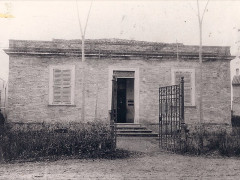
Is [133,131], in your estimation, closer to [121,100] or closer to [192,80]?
[121,100]

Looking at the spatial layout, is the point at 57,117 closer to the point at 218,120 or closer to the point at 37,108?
the point at 37,108

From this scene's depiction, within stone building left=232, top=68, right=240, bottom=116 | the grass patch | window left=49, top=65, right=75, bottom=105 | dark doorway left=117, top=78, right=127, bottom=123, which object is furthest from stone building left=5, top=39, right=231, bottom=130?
stone building left=232, top=68, right=240, bottom=116

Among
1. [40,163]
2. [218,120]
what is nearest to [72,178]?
[40,163]

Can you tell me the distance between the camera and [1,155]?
869cm

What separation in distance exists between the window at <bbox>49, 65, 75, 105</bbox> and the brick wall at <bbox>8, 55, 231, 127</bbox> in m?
0.25

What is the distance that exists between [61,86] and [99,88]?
1945 millimetres

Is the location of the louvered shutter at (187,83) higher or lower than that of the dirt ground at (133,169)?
higher

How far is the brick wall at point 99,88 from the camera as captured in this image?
15.1 m

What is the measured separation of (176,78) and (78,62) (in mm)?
5230

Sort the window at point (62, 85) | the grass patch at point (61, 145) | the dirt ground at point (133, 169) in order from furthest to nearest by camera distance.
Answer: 1. the window at point (62, 85)
2. the grass patch at point (61, 145)
3. the dirt ground at point (133, 169)

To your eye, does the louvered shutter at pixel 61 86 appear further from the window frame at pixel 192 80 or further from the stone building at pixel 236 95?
the stone building at pixel 236 95

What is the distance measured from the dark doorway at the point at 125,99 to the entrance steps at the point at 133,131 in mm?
2327

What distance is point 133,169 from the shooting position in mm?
7445

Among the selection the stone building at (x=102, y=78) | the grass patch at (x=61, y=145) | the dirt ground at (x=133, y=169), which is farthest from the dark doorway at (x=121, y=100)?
the dirt ground at (x=133, y=169)
